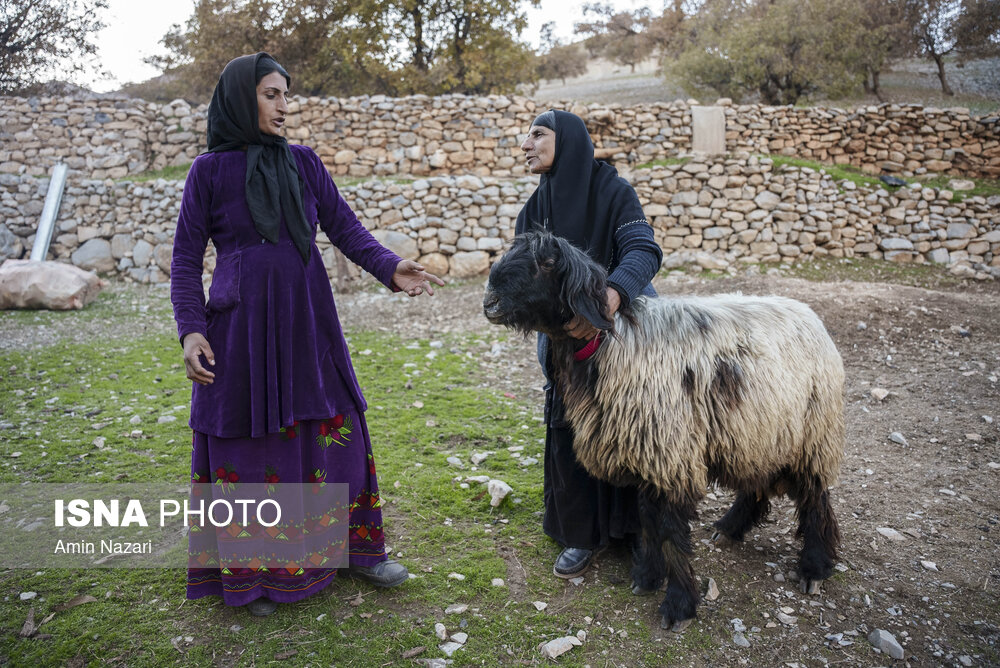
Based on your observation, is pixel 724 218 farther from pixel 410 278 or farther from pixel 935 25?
pixel 935 25

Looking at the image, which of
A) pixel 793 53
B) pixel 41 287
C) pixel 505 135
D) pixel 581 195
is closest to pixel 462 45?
pixel 505 135

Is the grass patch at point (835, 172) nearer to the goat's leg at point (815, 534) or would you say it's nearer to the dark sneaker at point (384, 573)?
the goat's leg at point (815, 534)

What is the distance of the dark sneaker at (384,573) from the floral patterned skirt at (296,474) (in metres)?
0.04

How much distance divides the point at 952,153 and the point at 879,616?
1363cm

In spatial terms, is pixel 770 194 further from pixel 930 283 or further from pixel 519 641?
pixel 519 641

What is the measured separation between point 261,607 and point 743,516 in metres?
2.58

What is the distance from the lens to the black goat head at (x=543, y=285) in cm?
255

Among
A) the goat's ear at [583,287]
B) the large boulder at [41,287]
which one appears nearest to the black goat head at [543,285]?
the goat's ear at [583,287]

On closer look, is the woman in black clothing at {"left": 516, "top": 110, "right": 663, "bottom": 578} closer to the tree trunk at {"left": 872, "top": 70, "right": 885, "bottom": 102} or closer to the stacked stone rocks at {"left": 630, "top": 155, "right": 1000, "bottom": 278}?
the stacked stone rocks at {"left": 630, "top": 155, "right": 1000, "bottom": 278}

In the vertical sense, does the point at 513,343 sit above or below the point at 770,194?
below

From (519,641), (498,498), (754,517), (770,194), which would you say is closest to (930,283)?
(770,194)

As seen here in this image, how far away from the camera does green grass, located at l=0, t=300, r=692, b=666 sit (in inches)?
105

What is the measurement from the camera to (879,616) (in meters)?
2.88

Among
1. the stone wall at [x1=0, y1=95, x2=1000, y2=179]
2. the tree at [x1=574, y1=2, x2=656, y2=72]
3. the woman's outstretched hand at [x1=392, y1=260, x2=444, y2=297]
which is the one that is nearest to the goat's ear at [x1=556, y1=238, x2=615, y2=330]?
the woman's outstretched hand at [x1=392, y1=260, x2=444, y2=297]
